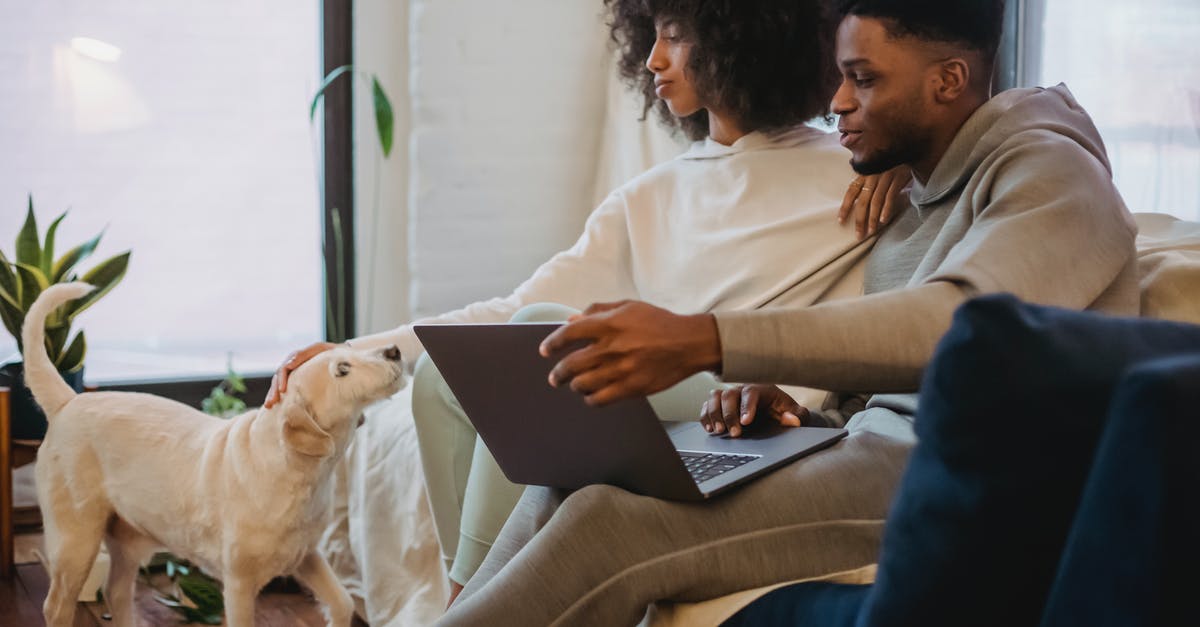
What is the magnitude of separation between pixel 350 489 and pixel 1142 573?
2128 millimetres

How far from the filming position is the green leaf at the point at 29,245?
8.76ft

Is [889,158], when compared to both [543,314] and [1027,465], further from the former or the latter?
[1027,465]

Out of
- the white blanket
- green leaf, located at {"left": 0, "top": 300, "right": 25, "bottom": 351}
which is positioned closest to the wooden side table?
green leaf, located at {"left": 0, "top": 300, "right": 25, "bottom": 351}

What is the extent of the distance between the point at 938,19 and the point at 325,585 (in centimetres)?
131

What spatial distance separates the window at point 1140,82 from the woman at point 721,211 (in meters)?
0.50

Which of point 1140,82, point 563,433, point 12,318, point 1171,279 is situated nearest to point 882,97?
point 1171,279

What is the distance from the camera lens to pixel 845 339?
113cm

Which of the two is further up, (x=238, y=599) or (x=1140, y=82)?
(x=1140, y=82)

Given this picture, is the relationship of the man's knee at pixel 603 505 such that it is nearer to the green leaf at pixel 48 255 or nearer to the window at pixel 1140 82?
the window at pixel 1140 82

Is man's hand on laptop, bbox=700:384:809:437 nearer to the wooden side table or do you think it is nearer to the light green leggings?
the light green leggings

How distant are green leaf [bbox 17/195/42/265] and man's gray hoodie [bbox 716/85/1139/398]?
2.07 m

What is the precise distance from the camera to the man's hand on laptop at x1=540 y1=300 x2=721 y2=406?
1036mm

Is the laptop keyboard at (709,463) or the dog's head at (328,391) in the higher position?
the laptop keyboard at (709,463)

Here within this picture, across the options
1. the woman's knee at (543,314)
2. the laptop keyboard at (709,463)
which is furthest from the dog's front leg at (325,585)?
the laptop keyboard at (709,463)
